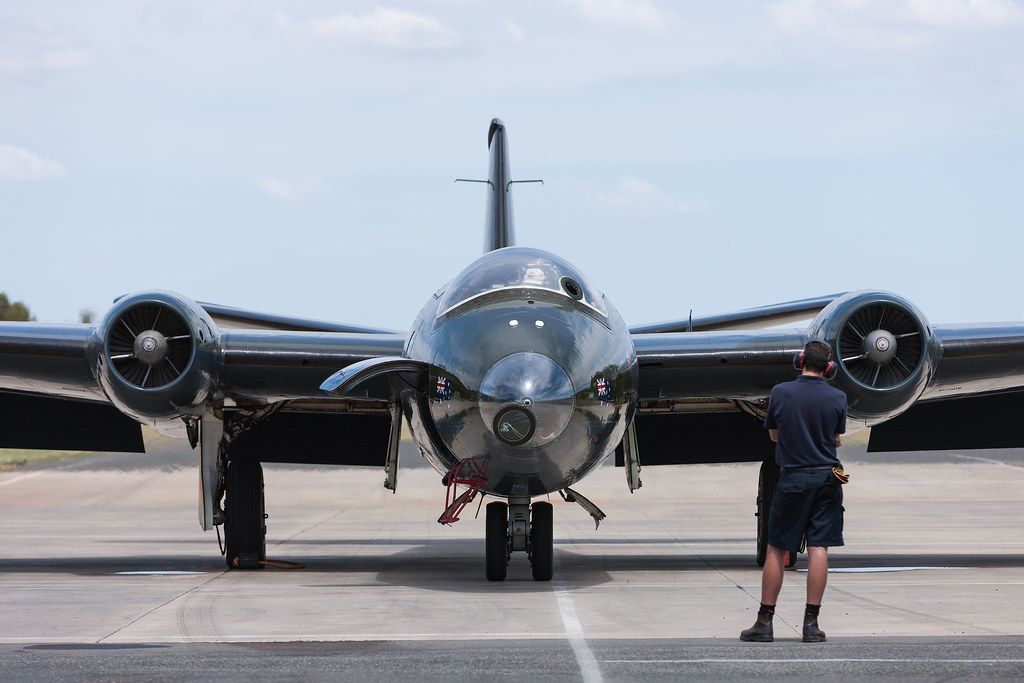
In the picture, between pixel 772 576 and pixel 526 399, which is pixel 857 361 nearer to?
pixel 526 399

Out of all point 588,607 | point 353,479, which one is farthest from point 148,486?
point 588,607

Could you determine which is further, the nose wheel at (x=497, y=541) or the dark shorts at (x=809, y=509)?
the nose wheel at (x=497, y=541)

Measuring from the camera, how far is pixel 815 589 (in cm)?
945

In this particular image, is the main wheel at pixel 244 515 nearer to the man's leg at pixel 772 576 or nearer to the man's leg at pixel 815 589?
the man's leg at pixel 772 576

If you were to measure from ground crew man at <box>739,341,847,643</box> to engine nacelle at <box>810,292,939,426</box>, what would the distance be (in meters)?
5.74

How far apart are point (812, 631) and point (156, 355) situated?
801 centimetres

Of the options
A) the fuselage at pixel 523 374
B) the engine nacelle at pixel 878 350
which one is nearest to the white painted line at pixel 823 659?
the fuselage at pixel 523 374

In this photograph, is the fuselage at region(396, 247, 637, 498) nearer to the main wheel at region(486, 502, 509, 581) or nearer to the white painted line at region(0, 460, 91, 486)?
the main wheel at region(486, 502, 509, 581)

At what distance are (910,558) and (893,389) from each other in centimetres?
367

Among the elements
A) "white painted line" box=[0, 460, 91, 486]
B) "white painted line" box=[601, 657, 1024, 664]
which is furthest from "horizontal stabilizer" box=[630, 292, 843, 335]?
"white painted line" box=[0, 460, 91, 486]

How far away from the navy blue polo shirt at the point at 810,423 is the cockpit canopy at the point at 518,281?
169 inches

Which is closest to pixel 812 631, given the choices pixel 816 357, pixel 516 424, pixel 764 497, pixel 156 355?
pixel 816 357

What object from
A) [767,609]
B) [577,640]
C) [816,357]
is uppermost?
[816,357]

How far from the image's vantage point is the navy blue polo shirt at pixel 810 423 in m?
9.53
